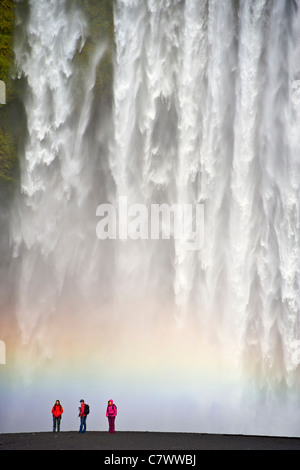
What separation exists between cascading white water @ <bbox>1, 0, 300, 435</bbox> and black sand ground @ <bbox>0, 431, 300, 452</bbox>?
626 cm

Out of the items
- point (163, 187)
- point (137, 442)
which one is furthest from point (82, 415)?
point (163, 187)

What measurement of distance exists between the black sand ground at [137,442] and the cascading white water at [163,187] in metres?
6.26

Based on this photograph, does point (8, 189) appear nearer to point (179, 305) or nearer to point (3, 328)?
point (3, 328)

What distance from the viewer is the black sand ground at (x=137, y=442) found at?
60.1ft

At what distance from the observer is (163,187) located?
30.4 m

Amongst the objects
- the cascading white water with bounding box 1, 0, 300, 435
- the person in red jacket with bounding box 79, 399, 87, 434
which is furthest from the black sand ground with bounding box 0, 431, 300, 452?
the cascading white water with bounding box 1, 0, 300, 435

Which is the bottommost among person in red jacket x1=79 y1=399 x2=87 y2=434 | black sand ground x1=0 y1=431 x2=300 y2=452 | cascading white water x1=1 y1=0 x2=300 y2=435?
black sand ground x1=0 y1=431 x2=300 y2=452

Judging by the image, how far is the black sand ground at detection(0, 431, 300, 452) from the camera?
1831 centimetres

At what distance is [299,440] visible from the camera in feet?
69.5

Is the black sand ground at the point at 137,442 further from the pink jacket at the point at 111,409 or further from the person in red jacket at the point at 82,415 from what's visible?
the pink jacket at the point at 111,409

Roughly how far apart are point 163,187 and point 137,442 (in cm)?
1370

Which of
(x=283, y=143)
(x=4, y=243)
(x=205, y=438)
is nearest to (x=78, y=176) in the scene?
(x=4, y=243)

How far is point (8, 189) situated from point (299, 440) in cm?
1840

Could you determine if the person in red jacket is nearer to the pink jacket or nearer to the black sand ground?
the black sand ground
